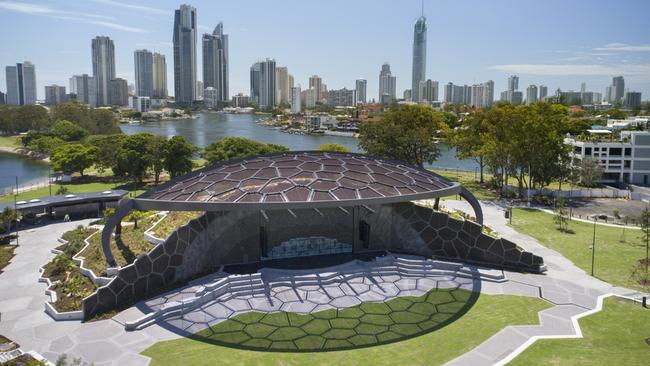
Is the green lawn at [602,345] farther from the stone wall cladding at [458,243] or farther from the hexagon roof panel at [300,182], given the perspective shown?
the hexagon roof panel at [300,182]

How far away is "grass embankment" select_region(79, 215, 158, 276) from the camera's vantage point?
2772 centimetres

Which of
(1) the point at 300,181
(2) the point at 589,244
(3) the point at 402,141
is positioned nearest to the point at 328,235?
(1) the point at 300,181

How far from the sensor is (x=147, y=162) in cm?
6191

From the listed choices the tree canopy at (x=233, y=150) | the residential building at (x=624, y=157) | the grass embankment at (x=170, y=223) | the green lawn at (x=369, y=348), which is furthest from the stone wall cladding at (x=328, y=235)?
the residential building at (x=624, y=157)

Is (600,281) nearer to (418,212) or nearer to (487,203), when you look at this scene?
(418,212)

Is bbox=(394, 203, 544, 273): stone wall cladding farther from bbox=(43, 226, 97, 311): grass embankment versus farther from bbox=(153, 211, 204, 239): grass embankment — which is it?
bbox=(43, 226, 97, 311): grass embankment

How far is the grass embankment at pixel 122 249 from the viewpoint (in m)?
27.7

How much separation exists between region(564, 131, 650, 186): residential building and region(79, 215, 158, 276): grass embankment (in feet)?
203

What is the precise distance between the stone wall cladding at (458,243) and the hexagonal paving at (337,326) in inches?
253

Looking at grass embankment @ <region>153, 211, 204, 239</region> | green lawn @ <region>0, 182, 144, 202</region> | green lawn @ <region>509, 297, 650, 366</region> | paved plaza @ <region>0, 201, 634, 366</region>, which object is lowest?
green lawn @ <region>509, 297, 650, 366</region>

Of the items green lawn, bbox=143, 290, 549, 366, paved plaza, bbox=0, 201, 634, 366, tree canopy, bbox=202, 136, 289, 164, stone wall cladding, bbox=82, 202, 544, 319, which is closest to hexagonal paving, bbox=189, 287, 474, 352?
green lawn, bbox=143, 290, 549, 366

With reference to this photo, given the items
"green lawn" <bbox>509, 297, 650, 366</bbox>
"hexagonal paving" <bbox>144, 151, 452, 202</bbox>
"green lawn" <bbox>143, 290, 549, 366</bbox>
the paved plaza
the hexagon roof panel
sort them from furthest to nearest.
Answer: "hexagonal paving" <bbox>144, 151, 452, 202</bbox> → the hexagon roof panel → the paved plaza → "green lawn" <bbox>509, 297, 650, 366</bbox> → "green lawn" <bbox>143, 290, 549, 366</bbox>

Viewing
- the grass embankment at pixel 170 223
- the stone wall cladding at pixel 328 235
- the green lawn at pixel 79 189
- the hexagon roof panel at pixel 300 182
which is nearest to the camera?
the hexagon roof panel at pixel 300 182

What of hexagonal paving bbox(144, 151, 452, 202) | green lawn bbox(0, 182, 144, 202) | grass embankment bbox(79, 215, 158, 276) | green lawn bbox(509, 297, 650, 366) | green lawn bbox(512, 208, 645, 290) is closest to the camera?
green lawn bbox(509, 297, 650, 366)
